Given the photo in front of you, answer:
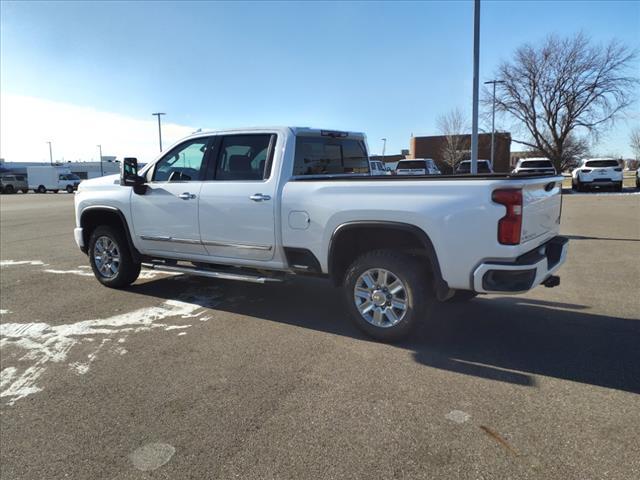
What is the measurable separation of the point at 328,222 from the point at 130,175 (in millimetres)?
2881

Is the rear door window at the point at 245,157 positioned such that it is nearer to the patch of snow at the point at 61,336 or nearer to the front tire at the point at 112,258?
the patch of snow at the point at 61,336

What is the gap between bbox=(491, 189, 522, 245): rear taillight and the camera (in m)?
3.84

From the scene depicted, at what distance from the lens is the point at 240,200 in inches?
211

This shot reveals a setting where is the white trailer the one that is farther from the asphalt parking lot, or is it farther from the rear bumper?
the rear bumper

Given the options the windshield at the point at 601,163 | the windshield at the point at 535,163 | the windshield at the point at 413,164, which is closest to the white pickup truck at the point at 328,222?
the windshield at the point at 413,164

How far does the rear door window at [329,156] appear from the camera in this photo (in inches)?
215

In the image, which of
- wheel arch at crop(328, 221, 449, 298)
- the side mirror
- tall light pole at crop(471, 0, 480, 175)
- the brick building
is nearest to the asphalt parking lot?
wheel arch at crop(328, 221, 449, 298)

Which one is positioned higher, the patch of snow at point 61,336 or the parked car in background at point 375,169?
the parked car in background at point 375,169

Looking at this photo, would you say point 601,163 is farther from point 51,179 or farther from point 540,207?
point 51,179

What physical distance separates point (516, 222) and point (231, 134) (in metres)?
3.33

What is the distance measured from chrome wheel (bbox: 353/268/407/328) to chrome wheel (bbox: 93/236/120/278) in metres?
3.80

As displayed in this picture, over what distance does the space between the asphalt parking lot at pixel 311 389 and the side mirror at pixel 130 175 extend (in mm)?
1501

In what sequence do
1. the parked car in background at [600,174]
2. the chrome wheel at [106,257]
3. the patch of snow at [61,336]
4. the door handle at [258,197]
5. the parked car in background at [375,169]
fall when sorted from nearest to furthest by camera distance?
the patch of snow at [61,336], the door handle at [258,197], the chrome wheel at [106,257], the parked car in background at [375,169], the parked car in background at [600,174]

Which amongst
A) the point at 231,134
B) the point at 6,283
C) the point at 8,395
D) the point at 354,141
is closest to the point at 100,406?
the point at 8,395
